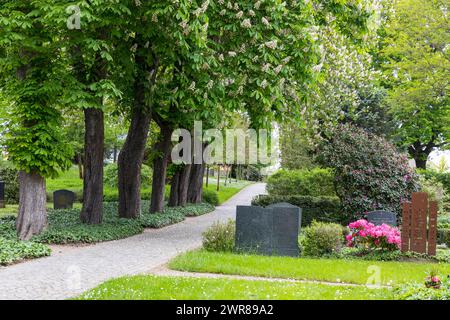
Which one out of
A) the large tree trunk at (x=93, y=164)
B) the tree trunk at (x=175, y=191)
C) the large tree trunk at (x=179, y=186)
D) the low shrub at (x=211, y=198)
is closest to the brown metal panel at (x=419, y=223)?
the large tree trunk at (x=93, y=164)

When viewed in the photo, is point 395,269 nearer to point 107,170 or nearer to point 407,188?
point 407,188

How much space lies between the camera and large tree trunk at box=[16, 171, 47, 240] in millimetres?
14453

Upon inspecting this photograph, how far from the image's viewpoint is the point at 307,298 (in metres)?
7.90

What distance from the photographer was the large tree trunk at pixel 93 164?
55.4 ft

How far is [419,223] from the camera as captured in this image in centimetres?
1296

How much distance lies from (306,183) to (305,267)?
14.2 m

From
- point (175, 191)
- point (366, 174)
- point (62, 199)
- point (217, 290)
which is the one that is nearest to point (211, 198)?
point (175, 191)

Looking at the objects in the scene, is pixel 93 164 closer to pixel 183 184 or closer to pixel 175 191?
pixel 175 191

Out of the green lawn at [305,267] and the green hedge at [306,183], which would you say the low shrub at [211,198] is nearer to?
the green hedge at [306,183]

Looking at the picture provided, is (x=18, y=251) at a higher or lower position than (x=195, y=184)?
lower

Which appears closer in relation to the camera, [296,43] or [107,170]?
[296,43]

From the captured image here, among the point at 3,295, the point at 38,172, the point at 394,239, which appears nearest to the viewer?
the point at 3,295
